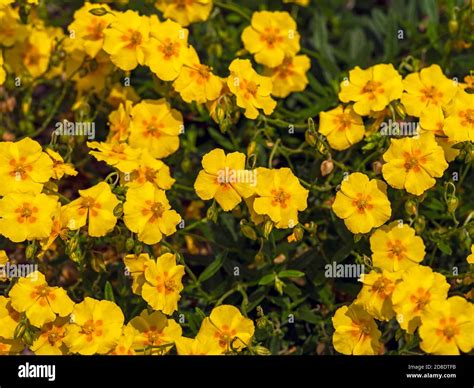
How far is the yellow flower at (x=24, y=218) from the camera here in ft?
12.6

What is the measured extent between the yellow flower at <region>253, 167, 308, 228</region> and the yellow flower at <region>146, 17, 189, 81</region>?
696 millimetres

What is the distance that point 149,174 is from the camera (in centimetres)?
416

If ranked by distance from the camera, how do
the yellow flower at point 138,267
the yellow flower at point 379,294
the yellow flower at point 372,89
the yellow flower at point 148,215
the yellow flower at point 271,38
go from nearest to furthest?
the yellow flower at point 379,294, the yellow flower at point 148,215, the yellow flower at point 138,267, the yellow flower at point 372,89, the yellow flower at point 271,38

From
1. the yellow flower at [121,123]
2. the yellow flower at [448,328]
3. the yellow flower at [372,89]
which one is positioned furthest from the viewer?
the yellow flower at [121,123]

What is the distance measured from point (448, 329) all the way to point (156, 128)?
1.72 metres

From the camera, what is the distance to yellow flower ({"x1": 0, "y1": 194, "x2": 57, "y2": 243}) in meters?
3.85

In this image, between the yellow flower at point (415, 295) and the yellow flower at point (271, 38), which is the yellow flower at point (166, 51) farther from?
the yellow flower at point (415, 295)

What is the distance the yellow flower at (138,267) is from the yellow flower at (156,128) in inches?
24.6

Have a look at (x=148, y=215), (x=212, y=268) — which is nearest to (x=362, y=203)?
(x=212, y=268)

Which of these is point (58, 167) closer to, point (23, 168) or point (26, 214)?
point (23, 168)

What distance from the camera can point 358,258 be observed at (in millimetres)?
4141

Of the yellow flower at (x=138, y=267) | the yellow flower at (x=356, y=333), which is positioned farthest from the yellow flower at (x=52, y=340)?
the yellow flower at (x=356, y=333)
